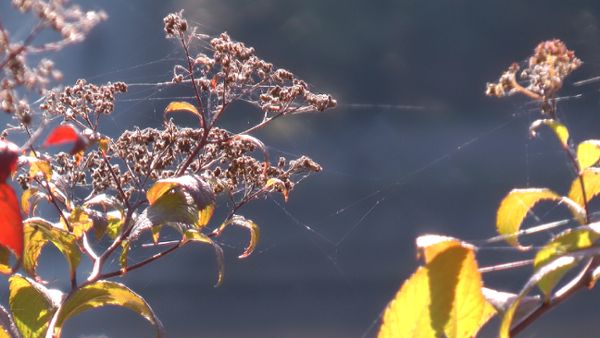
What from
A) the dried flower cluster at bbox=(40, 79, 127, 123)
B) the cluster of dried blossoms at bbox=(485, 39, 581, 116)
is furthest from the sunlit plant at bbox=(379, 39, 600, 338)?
the dried flower cluster at bbox=(40, 79, 127, 123)

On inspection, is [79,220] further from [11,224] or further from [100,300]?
[11,224]

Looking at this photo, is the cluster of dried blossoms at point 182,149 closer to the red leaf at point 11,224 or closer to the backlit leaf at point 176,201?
the backlit leaf at point 176,201

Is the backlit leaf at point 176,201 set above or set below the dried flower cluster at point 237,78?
below

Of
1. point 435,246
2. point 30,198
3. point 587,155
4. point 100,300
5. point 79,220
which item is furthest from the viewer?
point 30,198

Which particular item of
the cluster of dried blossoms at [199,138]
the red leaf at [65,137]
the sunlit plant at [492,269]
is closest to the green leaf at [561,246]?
the sunlit plant at [492,269]

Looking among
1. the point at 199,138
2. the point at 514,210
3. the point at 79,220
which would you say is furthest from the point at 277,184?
the point at 514,210

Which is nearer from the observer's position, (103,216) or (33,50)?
(33,50)
